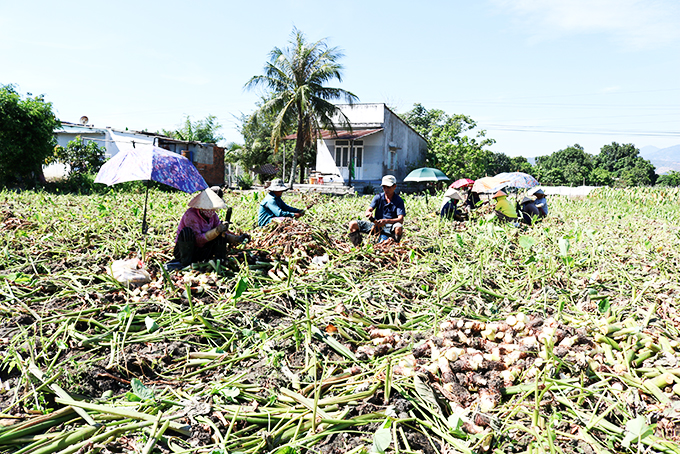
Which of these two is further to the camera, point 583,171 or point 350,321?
point 583,171

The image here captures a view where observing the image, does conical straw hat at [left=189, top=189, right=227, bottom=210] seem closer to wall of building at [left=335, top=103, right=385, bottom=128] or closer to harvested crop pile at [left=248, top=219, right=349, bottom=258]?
harvested crop pile at [left=248, top=219, right=349, bottom=258]

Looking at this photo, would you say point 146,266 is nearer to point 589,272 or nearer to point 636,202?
point 589,272

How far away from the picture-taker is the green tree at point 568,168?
161 feet

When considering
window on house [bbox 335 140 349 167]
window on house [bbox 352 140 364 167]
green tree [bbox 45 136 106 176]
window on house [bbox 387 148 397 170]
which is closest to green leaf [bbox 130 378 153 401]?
green tree [bbox 45 136 106 176]

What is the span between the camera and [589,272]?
3.89 metres

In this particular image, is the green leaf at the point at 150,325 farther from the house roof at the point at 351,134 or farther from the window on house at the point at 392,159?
the window on house at the point at 392,159

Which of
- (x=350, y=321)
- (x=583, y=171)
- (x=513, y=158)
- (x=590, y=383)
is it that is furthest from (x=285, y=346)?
(x=513, y=158)

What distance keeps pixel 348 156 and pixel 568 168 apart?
37.2m

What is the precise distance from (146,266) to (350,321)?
2.12 meters

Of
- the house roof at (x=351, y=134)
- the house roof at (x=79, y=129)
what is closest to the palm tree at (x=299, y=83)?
the house roof at (x=351, y=134)

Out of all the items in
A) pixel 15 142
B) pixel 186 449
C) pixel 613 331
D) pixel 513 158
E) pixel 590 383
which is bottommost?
pixel 186 449

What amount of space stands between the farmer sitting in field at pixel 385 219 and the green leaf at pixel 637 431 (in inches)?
137

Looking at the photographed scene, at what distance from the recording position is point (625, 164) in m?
51.1

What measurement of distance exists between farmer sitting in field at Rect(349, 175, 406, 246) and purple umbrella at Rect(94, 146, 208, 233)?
72.0 inches
